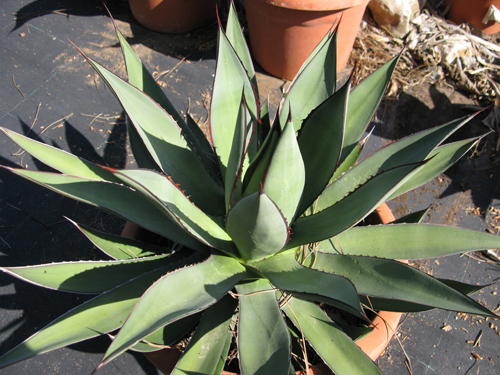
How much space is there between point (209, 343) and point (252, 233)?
37cm

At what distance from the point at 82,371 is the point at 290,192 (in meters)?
1.24

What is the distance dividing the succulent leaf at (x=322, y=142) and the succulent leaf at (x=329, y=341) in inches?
11.0

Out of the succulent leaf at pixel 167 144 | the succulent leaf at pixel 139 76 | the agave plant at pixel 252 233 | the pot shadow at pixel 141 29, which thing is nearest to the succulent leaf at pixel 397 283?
the agave plant at pixel 252 233

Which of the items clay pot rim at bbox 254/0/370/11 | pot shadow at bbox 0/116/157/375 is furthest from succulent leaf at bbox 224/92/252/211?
clay pot rim at bbox 254/0/370/11

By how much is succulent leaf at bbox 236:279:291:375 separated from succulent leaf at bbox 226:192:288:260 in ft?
0.35

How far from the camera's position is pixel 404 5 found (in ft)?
7.65

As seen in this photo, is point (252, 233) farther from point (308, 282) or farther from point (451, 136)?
point (451, 136)

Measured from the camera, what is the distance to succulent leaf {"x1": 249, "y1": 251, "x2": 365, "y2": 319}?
682 mm

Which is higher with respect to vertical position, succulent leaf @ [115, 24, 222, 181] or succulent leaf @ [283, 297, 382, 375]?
succulent leaf @ [115, 24, 222, 181]

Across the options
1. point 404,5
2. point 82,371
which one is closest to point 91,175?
point 82,371

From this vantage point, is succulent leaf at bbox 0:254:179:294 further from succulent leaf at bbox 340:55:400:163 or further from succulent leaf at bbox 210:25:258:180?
succulent leaf at bbox 340:55:400:163

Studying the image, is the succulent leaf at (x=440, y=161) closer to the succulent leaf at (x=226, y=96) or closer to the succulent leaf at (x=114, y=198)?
the succulent leaf at (x=226, y=96)

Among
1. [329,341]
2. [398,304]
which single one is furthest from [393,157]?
[329,341]

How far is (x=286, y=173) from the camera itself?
0.74 metres
